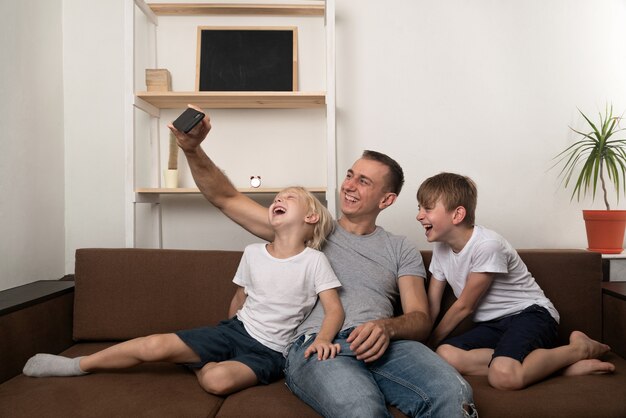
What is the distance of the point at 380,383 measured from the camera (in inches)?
66.1

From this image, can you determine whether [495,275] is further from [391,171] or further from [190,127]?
[190,127]

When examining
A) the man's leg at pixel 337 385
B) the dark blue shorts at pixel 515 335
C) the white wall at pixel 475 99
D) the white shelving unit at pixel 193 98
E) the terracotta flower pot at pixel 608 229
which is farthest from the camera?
the white wall at pixel 475 99

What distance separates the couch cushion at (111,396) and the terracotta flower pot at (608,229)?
1978 mm

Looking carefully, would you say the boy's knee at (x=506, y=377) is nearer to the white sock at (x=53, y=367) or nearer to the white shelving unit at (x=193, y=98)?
the white shelving unit at (x=193, y=98)

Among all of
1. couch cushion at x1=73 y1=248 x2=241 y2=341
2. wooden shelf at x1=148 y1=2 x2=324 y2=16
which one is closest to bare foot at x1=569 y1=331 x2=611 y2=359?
couch cushion at x1=73 y1=248 x2=241 y2=341

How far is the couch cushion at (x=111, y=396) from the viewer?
150 centimetres

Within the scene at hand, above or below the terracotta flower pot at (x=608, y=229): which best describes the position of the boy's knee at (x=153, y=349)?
below

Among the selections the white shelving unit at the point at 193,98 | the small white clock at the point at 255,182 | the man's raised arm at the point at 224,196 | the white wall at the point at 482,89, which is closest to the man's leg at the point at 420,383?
the man's raised arm at the point at 224,196

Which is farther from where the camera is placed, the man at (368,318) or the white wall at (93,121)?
the white wall at (93,121)

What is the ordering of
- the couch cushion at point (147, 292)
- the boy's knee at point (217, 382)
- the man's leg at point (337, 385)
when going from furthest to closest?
the couch cushion at point (147, 292), the boy's knee at point (217, 382), the man's leg at point (337, 385)

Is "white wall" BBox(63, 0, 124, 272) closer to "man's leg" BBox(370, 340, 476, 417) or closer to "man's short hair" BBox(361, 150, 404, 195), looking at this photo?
"man's short hair" BBox(361, 150, 404, 195)

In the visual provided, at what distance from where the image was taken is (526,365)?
1720 mm

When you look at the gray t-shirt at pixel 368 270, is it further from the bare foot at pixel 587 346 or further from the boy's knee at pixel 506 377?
the bare foot at pixel 587 346

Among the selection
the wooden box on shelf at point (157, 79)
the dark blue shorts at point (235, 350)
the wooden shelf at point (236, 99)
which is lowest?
the dark blue shorts at point (235, 350)
